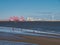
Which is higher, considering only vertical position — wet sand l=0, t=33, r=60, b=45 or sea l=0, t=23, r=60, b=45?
sea l=0, t=23, r=60, b=45

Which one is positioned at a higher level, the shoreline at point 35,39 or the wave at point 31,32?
the wave at point 31,32

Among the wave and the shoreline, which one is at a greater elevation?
the wave

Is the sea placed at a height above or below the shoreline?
above

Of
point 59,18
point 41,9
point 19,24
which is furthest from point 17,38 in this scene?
point 59,18

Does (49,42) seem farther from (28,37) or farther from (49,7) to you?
(49,7)

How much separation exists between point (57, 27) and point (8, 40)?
0.73 metres

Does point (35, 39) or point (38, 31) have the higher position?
point (38, 31)

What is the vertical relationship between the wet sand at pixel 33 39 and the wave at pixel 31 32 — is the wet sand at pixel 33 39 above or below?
below

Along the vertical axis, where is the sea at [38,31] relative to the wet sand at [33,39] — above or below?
above

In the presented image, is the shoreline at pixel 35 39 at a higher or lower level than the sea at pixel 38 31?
lower

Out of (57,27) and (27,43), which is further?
(27,43)

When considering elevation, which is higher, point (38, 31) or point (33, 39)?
point (38, 31)

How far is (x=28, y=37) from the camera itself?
5.98 feet

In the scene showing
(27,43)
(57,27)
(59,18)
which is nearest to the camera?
(59,18)
